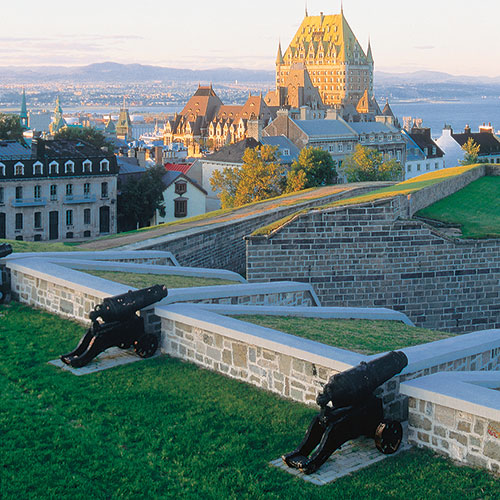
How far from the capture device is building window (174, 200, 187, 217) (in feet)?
199

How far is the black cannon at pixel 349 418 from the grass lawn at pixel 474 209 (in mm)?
14957

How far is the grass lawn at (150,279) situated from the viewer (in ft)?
44.4

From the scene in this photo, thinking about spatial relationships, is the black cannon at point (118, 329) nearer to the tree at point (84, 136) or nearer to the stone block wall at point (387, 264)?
the stone block wall at point (387, 264)

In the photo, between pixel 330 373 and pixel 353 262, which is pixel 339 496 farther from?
pixel 353 262

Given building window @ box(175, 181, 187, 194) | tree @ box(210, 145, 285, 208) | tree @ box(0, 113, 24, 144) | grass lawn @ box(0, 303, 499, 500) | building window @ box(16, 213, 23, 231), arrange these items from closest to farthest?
1. grass lawn @ box(0, 303, 499, 500)
2. building window @ box(16, 213, 23, 231)
3. tree @ box(210, 145, 285, 208)
4. building window @ box(175, 181, 187, 194)
5. tree @ box(0, 113, 24, 144)

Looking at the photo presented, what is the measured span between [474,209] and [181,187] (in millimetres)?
34042

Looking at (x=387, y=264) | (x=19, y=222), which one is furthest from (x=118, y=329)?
(x=19, y=222)

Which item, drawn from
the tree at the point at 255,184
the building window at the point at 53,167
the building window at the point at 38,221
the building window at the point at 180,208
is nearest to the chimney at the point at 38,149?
the building window at the point at 53,167

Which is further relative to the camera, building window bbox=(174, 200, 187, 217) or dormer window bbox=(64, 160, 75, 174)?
building window bbox=(174, 200, 187, 217)

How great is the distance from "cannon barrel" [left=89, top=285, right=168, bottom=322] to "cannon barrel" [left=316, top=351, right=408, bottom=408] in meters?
3.47

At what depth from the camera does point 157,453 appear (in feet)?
25.5

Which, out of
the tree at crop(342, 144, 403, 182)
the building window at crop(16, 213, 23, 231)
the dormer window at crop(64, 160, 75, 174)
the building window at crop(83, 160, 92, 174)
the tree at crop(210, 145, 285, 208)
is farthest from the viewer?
the tree at crop(342, 144, 403, 182)

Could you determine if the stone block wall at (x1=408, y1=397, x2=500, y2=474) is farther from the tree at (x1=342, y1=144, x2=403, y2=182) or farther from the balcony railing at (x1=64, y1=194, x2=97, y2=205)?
the tree at (x1=342, y1=144, x2=403, y2=182)

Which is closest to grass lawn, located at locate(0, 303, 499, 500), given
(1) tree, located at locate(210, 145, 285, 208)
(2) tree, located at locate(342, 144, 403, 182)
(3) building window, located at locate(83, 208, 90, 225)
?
(1) tree, located at locate(210, 145, 285, 208)
